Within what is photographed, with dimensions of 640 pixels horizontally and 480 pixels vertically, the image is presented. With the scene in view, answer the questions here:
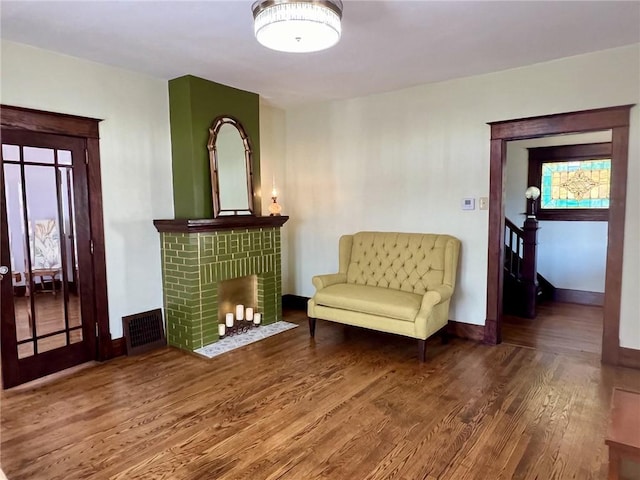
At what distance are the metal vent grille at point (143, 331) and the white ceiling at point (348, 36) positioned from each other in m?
2.23

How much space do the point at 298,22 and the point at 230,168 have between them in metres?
2.26

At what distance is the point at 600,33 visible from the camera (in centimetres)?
→ 291

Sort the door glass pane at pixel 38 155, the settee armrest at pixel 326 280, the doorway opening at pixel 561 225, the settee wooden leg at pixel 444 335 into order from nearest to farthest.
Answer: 1. the door glass pane at pixel 38 155
2. the settee wooden leg at pixel 444 335
3. the settee armrest at pixel 326 280
4. the doorway opening at pixel 561 225

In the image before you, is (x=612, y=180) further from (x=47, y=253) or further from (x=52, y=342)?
(x=52, y=342)

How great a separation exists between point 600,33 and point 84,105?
396 centimetres

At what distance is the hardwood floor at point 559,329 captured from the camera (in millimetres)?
3835

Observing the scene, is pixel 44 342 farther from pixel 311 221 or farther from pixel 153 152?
pixel 311 221

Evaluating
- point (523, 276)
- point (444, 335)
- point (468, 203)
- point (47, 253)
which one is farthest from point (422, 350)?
point (47, 253)

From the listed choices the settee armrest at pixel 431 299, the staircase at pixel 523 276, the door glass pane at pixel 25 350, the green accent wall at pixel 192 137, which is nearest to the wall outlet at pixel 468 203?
the settee armrest at pixel 431 299

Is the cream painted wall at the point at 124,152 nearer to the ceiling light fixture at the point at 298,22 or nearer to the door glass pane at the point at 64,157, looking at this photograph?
the door glass pane at the point at 64,157

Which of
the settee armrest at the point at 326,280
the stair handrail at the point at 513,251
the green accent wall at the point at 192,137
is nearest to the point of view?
the green accent wall at the point at 192,137

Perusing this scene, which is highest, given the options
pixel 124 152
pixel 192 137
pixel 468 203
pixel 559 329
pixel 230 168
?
pixel 192 137

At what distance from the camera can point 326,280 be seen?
4.20m

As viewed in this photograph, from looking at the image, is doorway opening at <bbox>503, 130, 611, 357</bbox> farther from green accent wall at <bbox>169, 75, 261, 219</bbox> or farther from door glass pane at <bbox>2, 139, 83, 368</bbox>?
door glass pane at <bbox>2, 139, 83, 368</bbox>
